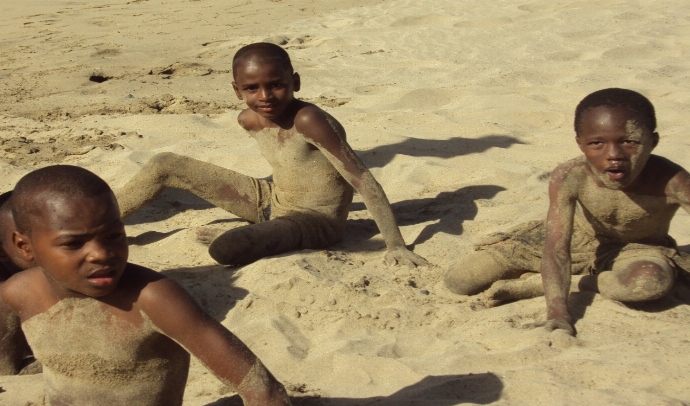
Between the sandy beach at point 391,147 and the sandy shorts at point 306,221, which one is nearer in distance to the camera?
the sandy beach at point 391,147

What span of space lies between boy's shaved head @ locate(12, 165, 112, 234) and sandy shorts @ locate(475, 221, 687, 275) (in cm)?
223

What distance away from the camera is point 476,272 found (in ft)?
12.2

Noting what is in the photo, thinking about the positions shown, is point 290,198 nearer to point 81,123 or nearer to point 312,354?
point 312,354

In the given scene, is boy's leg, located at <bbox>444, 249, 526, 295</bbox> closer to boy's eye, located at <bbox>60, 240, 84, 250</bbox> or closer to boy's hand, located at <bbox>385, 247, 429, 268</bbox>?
boy's hand, located at <bbox>385, 247, 429, 268</bbox>

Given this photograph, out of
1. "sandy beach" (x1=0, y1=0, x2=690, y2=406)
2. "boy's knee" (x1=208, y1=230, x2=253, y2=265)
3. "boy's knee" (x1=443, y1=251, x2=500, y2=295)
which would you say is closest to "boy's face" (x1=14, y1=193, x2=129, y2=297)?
"sandy beach" (x1=0, y1=0, x2=690, y2=406)

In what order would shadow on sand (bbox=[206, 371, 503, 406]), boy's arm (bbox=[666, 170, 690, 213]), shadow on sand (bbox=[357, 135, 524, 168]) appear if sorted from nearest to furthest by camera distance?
shadow on sand (bbox=[206, 371, 503, 406]), boy's arm (bbox=[666, 170, 690, 213]), shadow on sand (bbox=[357, 135, 524, 168])

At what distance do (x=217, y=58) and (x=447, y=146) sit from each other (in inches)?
142

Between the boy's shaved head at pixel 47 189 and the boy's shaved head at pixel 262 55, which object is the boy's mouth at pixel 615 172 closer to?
the boy's shaved head at pixel 262 55

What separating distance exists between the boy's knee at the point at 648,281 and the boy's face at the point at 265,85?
199 centimetres

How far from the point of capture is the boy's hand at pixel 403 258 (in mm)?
3994

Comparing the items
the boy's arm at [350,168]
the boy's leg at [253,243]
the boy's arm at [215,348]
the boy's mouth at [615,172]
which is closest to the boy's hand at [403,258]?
the boy's arm at [350,168]

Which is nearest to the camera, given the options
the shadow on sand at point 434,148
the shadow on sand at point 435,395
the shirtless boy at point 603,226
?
the shadow on sand at point 435,395

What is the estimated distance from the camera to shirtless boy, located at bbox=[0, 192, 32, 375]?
9.21ft

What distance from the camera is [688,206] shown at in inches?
130
